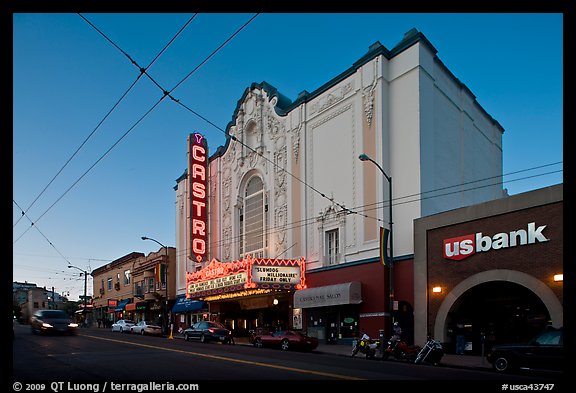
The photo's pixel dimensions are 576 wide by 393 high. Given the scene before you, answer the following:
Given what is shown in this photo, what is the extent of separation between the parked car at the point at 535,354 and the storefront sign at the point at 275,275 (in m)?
18.8

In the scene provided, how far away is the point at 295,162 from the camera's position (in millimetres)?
37312

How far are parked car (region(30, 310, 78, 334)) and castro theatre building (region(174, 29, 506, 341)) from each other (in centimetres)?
1087

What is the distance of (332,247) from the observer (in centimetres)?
3444

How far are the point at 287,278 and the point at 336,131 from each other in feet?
32.1

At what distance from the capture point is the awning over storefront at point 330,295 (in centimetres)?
3045

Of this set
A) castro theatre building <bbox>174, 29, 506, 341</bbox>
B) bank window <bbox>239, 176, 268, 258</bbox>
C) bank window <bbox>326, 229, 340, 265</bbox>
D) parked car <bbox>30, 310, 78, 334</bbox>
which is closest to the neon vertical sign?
castro theatre building <bbox>174, 29, 506, 341</bbox>

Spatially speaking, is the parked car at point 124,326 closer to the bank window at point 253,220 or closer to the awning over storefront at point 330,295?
the bank window at point 253,220

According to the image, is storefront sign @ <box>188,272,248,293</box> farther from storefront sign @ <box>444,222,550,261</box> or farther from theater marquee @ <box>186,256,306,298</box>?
storefront sign @ <box>444,222,550,261</box>

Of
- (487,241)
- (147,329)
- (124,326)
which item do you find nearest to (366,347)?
(487,241)

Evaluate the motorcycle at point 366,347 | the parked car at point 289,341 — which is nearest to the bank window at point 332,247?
the parked car at point 289,341

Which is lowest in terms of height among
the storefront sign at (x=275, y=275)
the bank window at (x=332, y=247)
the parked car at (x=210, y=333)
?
the parked car at (x=210, y=333)

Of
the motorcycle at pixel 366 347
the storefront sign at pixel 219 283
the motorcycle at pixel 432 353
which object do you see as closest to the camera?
the motorcycle at pixel 432 353
